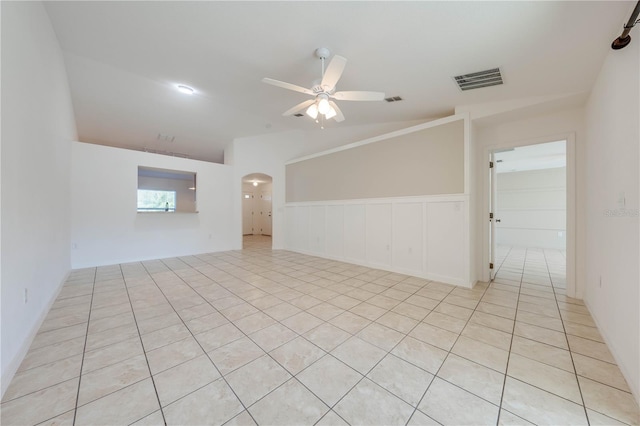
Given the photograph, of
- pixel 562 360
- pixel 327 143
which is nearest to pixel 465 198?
pixel 562 360

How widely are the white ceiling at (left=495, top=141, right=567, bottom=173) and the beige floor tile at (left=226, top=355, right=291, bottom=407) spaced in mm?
5557

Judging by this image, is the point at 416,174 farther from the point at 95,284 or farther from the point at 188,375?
the point at 95,284

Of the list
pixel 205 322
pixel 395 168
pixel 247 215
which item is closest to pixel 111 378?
pixel 205 322

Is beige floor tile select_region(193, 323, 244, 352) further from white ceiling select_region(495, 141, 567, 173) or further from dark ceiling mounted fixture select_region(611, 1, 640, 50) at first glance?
white ceiling select_region(495, 141, 567, 173)

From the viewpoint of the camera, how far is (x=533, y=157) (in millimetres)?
5793

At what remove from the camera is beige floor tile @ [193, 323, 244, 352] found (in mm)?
1931

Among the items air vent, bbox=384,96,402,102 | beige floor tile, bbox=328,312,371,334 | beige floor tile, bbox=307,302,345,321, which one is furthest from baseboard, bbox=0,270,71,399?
air vent, bbox=384,96,402,102

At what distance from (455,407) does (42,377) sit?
271cm

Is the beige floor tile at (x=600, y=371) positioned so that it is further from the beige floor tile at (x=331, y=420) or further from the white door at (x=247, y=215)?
the white door at (x=247, y=215)

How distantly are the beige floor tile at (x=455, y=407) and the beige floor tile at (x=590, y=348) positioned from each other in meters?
1.27

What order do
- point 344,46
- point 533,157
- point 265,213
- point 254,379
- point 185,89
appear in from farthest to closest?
point 265,213, point 533,157, point 185,89, point 344,46, point 254,379

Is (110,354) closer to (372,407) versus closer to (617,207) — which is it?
(372,407)

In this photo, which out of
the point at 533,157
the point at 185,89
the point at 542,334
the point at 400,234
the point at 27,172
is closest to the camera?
the point at 27,172

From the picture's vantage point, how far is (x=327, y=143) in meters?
6.21
